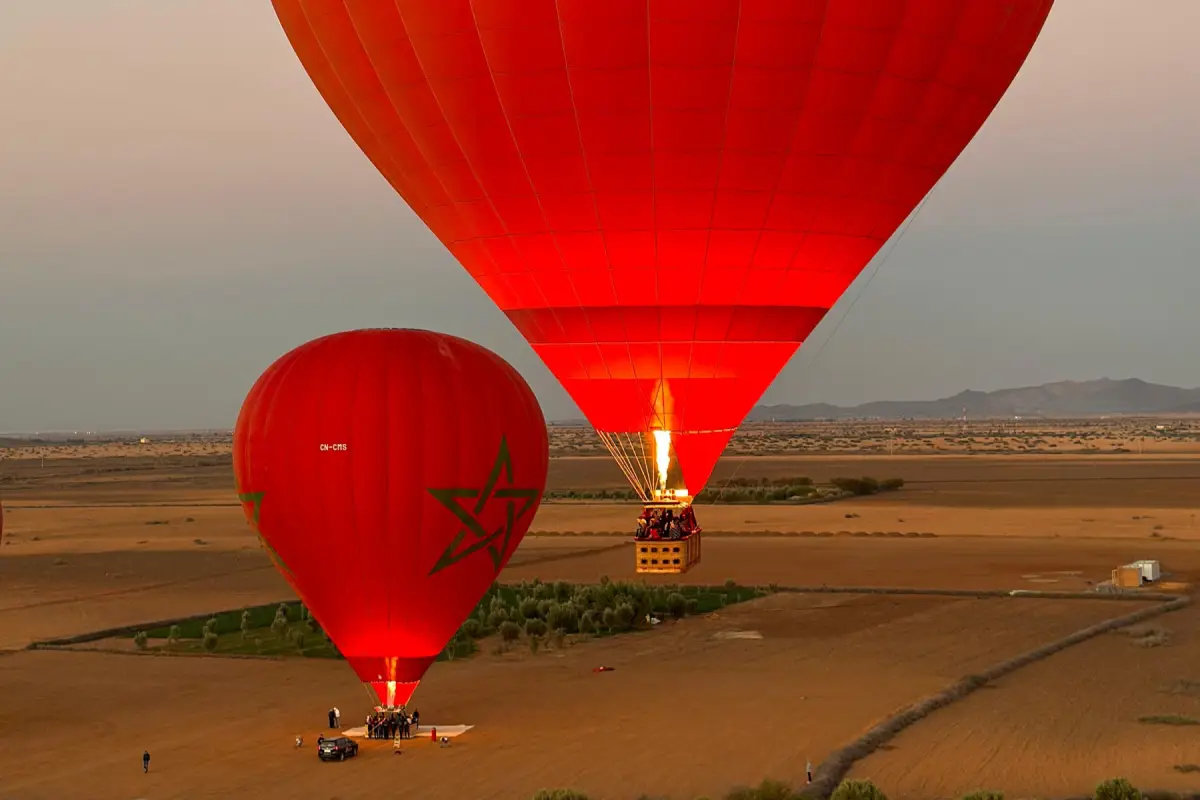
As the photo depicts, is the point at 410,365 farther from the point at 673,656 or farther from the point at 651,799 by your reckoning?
the point at 673,656

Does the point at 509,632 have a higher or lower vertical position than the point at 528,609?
lower

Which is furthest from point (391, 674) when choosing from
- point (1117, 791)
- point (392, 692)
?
point (1117, 791)

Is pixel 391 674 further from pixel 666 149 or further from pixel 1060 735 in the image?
pixel 1060 735

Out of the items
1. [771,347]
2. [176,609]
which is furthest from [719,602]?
[176,609]

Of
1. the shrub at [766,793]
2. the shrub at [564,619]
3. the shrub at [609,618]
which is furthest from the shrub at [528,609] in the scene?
the shrub at [766,793]

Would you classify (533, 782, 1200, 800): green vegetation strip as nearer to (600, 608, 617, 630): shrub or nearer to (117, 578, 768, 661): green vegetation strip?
(117, 578, 768, 661): green vegetation strip

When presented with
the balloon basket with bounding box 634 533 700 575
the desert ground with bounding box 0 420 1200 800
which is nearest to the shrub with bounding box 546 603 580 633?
the desert ground with bounding box 0 420 1200 800

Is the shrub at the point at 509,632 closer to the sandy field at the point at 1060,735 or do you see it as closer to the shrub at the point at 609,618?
the shrub at the point at 609,618
